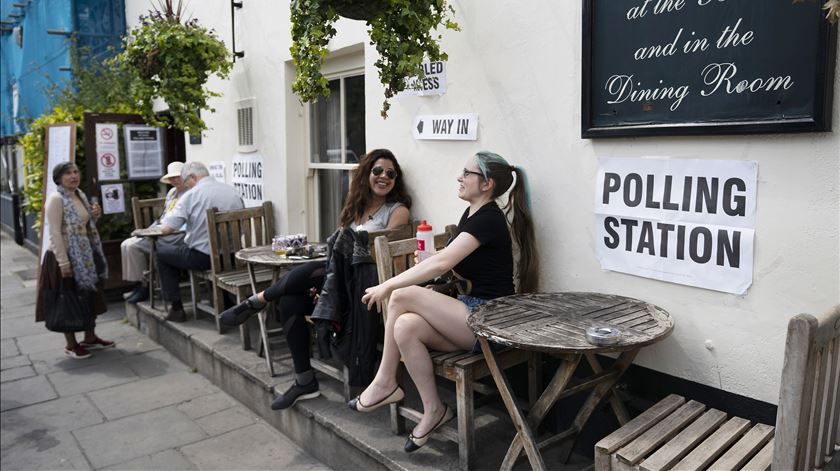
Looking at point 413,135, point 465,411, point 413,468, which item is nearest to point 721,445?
point 465,411

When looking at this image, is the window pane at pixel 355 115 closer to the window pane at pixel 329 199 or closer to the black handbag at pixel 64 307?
the window pane at pixel 329 199

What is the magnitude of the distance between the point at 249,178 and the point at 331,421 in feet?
10.8

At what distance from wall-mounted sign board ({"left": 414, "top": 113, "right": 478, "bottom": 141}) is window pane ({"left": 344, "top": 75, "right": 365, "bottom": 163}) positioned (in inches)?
37.3

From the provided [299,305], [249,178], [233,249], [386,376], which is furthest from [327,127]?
[386,376]

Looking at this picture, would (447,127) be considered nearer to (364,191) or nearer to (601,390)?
(364,191)

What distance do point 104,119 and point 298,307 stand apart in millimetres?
4589

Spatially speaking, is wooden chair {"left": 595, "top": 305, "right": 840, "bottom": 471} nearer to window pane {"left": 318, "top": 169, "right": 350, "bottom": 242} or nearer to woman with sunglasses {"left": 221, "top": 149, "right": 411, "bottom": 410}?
woman with sunglasses {"left": 221, "top": 149, "right": 411, "bottom": 410}

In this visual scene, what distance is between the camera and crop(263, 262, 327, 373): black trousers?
391 cm

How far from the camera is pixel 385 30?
3.39 metres

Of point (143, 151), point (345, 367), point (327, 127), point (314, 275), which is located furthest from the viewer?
point (143, 151)

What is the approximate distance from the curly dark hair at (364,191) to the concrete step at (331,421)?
1.12 metres

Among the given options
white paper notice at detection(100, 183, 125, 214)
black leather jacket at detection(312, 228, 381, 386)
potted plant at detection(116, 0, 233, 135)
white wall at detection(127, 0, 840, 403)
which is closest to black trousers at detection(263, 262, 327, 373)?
black leather jacket at detection(312, 228, 381, 386)

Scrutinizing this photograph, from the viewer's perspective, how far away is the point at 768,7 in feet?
7.82

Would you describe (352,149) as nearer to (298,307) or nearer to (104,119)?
(298,307)
